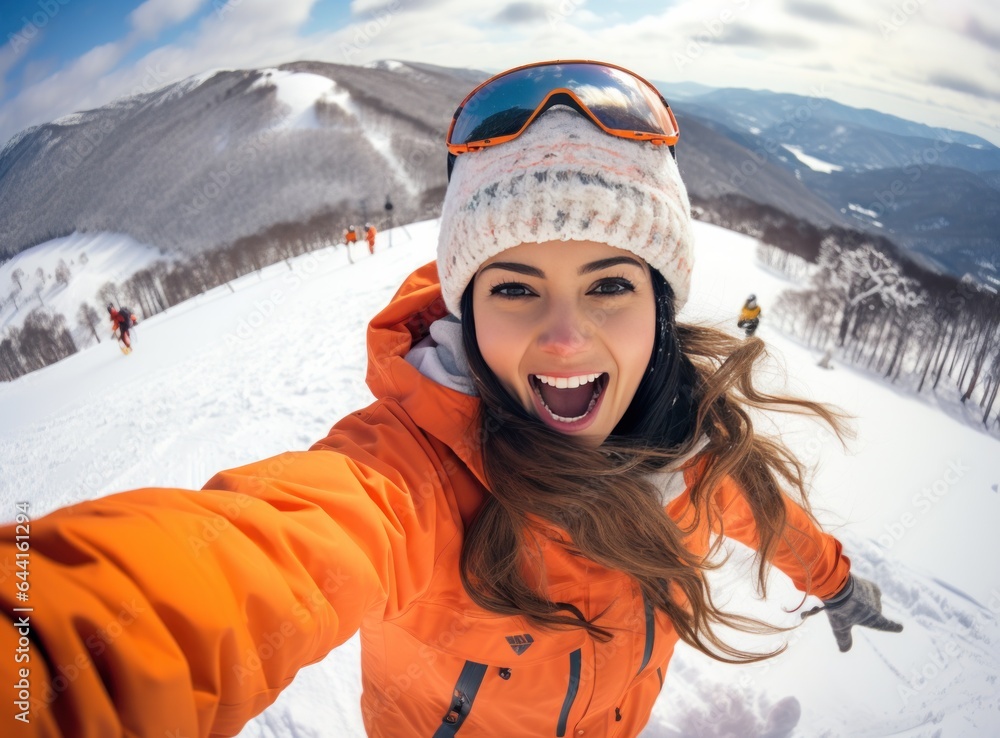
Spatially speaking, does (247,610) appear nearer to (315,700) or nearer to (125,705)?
(125,705)

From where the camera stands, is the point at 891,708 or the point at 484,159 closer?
the point at 484,159

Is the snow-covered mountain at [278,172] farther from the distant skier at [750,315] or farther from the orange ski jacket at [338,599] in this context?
the orange ski jacket at [338,599]

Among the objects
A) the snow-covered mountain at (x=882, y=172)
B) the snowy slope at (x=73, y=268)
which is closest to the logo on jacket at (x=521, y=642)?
the snow-covered mountain at (x=882, y=172)

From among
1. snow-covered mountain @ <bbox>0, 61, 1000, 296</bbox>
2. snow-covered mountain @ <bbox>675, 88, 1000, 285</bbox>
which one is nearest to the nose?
snow-covered mountain @ <bbox>675, 88, 1000, 285</bbox>

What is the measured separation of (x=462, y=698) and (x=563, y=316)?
1.18 m

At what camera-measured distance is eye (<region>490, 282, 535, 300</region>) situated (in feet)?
4.43

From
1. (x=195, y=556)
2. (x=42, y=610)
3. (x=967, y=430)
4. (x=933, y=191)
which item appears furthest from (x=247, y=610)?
(x=933, y=191)

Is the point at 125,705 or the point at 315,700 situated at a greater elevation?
the point at 125,705

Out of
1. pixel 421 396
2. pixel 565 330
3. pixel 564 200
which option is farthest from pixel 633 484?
pixel 564 200

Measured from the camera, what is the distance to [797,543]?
6.37 ft

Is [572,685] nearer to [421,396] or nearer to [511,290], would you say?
[421,396]

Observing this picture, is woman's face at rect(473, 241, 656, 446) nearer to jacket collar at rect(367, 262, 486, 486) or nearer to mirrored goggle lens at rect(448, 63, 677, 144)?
jacket collar at rect(367, 262, 486, 486)

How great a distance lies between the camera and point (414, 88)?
82562mm

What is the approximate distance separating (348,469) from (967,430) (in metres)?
Answer: 12.6
